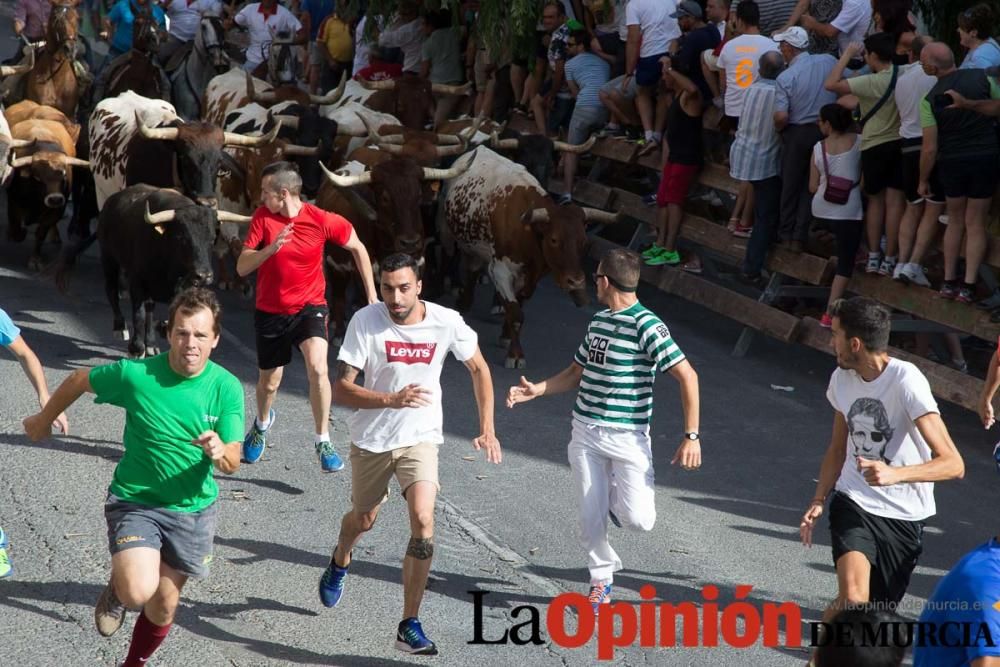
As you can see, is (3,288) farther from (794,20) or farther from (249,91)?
(794,20)

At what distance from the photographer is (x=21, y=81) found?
640 inches

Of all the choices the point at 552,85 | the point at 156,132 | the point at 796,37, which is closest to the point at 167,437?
the point at 156,132

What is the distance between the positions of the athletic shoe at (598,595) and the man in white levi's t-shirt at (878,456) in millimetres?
1280

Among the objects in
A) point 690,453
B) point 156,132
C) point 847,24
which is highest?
point 847,24

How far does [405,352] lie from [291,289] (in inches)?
98.9

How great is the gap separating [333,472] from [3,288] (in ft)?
18.9

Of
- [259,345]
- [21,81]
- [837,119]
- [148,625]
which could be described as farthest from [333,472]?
[21,81]

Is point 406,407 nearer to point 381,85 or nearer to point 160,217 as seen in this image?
point 160,217

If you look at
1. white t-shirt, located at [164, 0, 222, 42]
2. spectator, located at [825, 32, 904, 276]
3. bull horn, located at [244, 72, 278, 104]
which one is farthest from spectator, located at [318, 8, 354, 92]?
spectator, located at [825, 32, 904, 276]

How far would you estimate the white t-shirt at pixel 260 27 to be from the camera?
19062 millimetres

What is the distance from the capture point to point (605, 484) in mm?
6988

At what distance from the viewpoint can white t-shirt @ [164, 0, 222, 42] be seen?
19.1m

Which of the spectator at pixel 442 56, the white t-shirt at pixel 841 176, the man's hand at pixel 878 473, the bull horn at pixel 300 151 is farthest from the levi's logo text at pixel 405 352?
the spectator at pixel 442 56

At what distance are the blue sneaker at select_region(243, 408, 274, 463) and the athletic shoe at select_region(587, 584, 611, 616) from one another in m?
2.93
